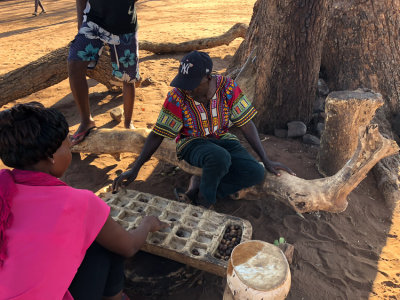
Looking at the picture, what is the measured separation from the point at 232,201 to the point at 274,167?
0.53 m

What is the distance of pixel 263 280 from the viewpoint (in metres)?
1.31

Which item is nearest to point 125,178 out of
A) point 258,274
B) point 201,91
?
point 201,91

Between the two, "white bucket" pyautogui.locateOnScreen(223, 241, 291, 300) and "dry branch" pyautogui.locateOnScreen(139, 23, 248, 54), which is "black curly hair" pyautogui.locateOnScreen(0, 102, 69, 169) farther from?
"dry branch" pyautogui.locateOnScreen(139, 23, 248, 54)

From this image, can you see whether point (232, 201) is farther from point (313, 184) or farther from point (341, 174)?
point (341, 174)

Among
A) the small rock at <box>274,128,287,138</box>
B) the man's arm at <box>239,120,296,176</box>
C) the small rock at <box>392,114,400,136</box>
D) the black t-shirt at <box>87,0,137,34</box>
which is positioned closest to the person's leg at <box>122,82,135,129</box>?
the black t-shirt at <box>87,0,137,34</box>

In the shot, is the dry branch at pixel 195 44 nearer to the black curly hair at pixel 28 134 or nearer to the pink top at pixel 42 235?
the black curly hair at pixel 28 134

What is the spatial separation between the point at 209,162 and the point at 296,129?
157 centimetres

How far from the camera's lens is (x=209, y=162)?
7.93 ft

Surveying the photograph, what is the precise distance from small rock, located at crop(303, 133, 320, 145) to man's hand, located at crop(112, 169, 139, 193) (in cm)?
200

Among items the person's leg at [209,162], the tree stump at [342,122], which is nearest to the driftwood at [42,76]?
the person's leg at [209,162]

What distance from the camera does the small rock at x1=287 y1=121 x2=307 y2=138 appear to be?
3.60 metres

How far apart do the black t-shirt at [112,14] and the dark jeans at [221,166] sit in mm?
1294

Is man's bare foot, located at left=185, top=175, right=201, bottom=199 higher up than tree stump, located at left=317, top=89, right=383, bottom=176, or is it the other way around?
tree stump, located at left=317, top=89, right=383, bottom=176

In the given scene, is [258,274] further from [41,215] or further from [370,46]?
[370,46]
